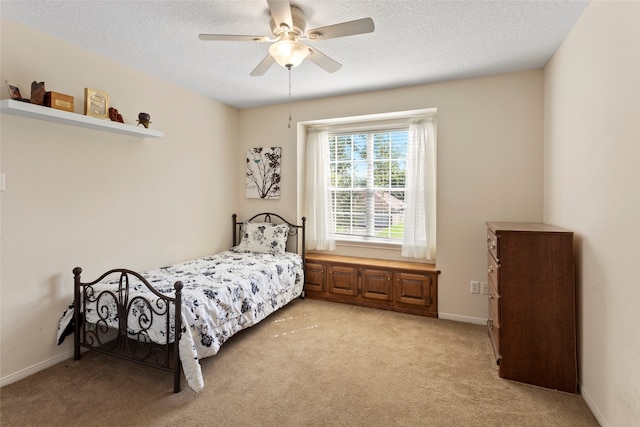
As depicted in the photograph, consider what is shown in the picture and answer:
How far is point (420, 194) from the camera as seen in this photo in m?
3.80

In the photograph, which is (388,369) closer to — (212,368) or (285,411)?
(285,411)

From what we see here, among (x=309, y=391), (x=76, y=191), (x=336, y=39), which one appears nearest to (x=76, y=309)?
(x=76, y=191)

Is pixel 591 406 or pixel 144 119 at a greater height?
pixel 144 119

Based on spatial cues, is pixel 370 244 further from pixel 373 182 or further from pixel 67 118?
pixel 67 118

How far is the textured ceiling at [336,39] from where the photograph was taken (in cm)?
209

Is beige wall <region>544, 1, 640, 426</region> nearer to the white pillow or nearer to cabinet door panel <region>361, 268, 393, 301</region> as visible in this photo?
cabinet door panel <region>361, 268, 393, 301</region>

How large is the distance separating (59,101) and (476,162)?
12.2 ft

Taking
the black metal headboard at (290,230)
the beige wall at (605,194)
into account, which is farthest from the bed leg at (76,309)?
the beige wall at (605,194)

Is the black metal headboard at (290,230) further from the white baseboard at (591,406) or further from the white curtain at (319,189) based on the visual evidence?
the white baseboard at (591,406)

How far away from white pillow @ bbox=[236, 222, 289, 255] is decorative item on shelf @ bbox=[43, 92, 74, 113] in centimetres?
230

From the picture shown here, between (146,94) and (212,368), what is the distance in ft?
8.84

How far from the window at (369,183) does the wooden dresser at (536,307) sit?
5.85 ft

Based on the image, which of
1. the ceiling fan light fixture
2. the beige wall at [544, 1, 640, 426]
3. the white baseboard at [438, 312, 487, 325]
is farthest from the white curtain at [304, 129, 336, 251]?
the beige wall at [544, 1, 640, 426]

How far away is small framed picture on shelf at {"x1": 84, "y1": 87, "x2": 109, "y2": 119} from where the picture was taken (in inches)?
102
